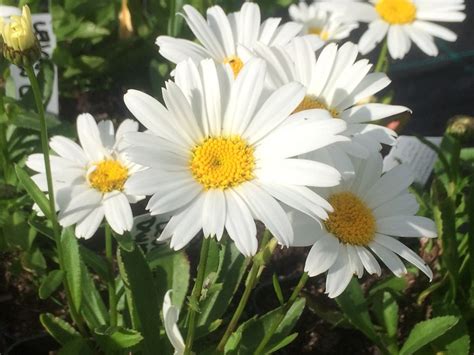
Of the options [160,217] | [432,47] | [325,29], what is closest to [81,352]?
[160,217]

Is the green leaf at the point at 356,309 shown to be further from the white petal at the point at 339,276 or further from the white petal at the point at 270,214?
the white petal at the point at 270,214

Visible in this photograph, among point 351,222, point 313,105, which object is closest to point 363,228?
point 351,222

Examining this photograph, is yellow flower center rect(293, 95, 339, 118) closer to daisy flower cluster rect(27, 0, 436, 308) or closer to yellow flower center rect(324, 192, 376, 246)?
daisy flower cluster rect(27, 0, 436, 308)

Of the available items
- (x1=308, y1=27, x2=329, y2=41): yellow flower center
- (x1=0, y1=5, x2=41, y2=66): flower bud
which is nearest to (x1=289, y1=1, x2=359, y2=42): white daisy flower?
(x1=308, y1=27, x2=329, y2=41): yellow flower center

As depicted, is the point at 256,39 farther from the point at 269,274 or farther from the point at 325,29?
the point at 325,29

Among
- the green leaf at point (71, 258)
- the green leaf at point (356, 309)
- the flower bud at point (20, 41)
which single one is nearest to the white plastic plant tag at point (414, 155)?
the green leaf at point (356, 309)

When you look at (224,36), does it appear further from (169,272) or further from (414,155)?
(414,155)
